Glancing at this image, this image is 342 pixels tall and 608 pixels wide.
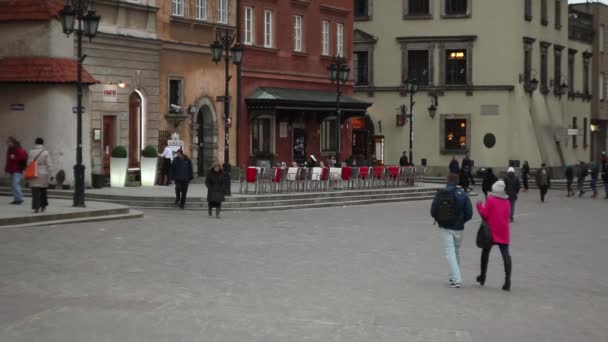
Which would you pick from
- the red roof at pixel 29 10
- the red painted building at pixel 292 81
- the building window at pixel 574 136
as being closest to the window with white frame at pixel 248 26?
the red painted building at pixel 292 81

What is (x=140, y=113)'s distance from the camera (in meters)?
41.3

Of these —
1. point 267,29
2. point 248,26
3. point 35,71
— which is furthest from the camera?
point 267,29

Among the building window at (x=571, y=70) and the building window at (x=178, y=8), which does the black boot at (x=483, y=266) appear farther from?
the building window at (x=571, y=70)

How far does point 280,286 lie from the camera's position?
55.0ft

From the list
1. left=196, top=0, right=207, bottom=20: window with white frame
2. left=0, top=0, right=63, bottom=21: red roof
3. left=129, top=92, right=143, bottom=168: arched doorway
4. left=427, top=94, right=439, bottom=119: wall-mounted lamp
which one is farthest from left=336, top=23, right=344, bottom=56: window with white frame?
left=0, top=0, right=63, bottom=21: red roof

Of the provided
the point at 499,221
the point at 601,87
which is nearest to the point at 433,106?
the point at 601,87

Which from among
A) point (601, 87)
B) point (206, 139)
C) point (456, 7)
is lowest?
point (206, 139)

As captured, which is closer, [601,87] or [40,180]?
[40,180]

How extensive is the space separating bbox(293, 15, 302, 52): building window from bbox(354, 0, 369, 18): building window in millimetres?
16560

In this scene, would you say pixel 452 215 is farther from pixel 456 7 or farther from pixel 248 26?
pixel 456 7

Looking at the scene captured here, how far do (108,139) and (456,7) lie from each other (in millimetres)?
31781

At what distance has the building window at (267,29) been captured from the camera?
49.6 meters

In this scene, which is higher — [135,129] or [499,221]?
[135,129]

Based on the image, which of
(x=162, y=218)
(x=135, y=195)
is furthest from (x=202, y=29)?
(x=162, y=218)
